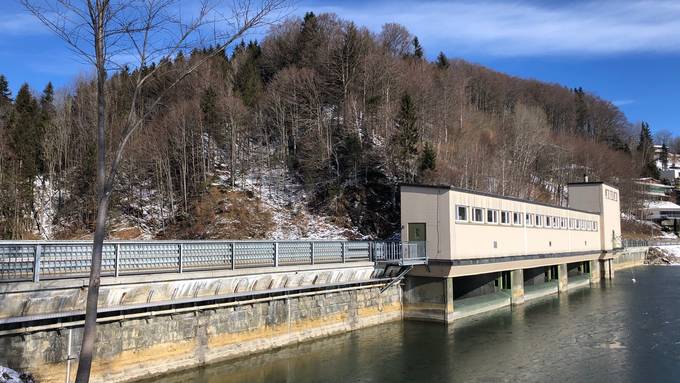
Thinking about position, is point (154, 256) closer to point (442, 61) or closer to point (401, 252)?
point (401, 252)

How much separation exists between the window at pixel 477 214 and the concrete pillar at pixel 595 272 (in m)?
27.8

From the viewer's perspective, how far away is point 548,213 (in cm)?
3844

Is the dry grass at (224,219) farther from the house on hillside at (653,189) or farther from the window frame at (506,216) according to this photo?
the house on hillside at (653,189)

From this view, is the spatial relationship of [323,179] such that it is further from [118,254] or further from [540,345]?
[118,254]

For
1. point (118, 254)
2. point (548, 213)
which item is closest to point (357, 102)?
point (548, 213)

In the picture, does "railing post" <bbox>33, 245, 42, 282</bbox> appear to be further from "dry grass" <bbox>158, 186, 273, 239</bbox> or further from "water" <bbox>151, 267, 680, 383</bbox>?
"dry grass" <bbox>158, 186, 273, 239</bbox>

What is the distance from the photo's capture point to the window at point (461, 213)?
2714cm

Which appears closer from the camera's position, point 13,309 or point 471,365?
point 13,309

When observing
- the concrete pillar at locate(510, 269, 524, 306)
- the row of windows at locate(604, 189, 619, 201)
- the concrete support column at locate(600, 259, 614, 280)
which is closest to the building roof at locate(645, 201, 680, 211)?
the row of windows at locate(604, 189, 619, 201)

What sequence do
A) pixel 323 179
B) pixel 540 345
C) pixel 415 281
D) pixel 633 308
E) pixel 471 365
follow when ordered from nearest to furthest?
pixel 471 365
pixel 540 345
pixel 415 281
pixel 633 308
pixel 323 179

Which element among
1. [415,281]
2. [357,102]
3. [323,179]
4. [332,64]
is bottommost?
[415,281]

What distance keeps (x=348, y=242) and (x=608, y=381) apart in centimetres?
1144

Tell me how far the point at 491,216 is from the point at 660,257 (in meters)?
64.5

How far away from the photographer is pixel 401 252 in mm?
25531
